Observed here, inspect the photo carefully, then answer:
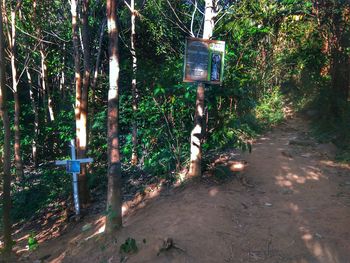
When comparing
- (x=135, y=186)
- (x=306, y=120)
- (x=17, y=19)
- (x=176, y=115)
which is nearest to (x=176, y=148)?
(x=176, y=115)

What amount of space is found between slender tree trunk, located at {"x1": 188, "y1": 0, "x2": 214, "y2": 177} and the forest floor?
0.95 ft

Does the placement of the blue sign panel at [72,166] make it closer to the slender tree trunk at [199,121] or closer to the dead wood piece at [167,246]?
the slender tree trunk at [199,121]

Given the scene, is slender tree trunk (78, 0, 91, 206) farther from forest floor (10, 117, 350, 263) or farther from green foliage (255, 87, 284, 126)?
green foliage (255, 87, 284, 126)

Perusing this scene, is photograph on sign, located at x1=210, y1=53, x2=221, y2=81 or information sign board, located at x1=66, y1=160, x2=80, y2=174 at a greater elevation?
photograph on sign, located at x1=210, y1=53, x2=221, y2=81

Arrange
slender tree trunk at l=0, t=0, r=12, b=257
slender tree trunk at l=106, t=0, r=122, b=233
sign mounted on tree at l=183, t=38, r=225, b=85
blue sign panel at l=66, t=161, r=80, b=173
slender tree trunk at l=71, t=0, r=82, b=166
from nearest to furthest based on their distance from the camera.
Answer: slender tree trunk at l=106, t=0, r=122, b=233
sign mounted on tree at l=183, t=38, r=225, b=85
slender tree trunk at l=0, t=0, r=12, b=257
blue sign panel at l=66, t=161, r=80, b=173
slender tree trunk at l=71, t=0, r=82, b=166

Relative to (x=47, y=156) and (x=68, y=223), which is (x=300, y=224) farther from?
(x=47, y=156)

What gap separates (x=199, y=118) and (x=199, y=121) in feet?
0.16

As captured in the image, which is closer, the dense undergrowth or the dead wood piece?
the dead wood piece

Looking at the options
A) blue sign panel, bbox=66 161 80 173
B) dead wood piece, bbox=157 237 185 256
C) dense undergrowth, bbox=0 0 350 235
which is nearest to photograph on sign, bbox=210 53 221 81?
dense undergrowth, bbox=0 0 350 235

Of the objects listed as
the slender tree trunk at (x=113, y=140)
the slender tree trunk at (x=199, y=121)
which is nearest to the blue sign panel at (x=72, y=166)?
the slender tree trunk at (x=113, y=140)

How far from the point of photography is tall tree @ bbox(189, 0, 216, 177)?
19.1 ft

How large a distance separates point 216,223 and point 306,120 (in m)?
6.89

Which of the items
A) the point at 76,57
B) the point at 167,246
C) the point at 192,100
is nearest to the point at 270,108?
the point at 192,100

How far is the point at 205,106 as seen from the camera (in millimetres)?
6266
